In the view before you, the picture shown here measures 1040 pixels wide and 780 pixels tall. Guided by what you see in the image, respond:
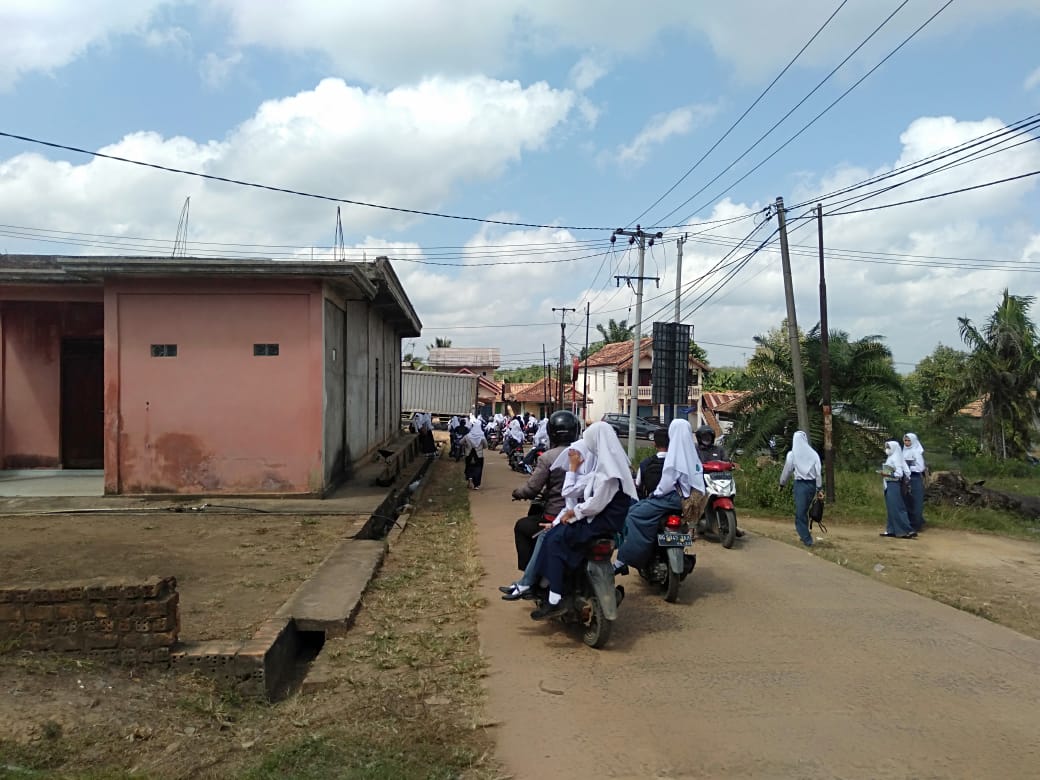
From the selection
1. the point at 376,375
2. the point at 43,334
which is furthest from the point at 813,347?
the point at 43,334

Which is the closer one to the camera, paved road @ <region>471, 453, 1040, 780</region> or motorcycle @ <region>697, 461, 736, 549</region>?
paved road @ <region>471, 453, 1040, 780</region>

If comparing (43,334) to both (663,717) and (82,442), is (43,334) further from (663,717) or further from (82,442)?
(663,717)

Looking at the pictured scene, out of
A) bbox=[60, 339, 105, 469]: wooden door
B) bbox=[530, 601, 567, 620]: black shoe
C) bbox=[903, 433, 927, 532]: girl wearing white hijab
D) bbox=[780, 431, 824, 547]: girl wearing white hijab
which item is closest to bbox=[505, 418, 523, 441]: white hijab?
bbox=[60, 339, 105, 469]: wooden door

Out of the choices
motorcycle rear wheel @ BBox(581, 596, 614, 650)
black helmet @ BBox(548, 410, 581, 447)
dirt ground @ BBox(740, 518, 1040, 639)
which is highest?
black helmet @ BBox(548, 410, 581, 447)

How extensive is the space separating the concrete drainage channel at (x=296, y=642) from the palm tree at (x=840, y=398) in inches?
581

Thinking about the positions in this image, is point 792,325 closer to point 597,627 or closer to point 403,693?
point 597,627

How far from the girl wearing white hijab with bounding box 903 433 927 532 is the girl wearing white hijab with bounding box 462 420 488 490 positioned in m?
7.92

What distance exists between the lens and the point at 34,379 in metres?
14.2

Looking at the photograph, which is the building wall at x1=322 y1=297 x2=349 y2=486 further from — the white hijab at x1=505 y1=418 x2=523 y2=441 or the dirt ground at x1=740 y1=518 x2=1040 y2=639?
the white hijab at x1=505 y1=418 x2=523 y2=441

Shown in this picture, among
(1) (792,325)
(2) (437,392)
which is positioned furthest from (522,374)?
(1) (792,325)

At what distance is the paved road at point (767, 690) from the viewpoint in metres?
3.92

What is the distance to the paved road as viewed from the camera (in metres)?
3.92

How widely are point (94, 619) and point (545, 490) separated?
3172 millimetres

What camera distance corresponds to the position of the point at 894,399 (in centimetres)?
2083
